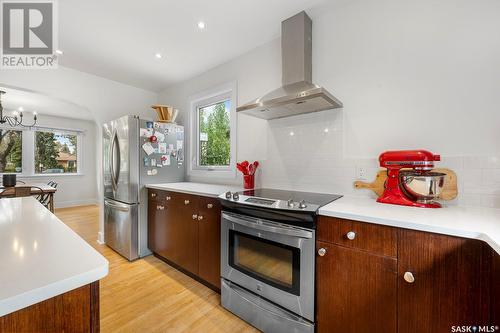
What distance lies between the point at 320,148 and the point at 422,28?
1037 millimetres

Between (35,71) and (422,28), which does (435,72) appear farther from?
(35,71)

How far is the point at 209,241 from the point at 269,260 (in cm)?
68

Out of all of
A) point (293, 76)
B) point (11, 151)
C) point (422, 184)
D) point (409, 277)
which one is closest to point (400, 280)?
point (409, 277)

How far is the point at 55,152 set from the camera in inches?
211

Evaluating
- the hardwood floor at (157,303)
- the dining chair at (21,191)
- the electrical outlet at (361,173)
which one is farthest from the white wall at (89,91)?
the electrical outlet at (361,173)

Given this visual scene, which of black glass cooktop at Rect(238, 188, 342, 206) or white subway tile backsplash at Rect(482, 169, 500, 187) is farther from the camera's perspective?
black glass cooktop at Rect(238, 188, 342, 206)

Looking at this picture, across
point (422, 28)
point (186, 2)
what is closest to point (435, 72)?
point (422, 28)

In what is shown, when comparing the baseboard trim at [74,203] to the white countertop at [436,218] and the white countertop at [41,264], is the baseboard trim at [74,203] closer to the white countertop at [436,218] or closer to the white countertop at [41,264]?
the white countertop at [41,264]

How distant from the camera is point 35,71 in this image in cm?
256

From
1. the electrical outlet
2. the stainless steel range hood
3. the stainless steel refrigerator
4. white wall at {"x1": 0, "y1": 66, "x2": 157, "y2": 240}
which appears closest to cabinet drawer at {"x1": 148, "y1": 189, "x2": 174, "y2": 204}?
the stainless steel refrigerator

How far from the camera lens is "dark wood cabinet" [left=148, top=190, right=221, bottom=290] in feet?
6.24

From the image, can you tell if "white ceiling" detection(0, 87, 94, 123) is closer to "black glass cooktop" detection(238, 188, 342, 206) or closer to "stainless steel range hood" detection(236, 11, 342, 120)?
"stainless steel range hood" detection(236, 11, 342, 120)

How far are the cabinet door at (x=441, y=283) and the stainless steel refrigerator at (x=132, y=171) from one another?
2600mm

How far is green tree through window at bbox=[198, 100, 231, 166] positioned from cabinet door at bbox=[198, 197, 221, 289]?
0.90m
